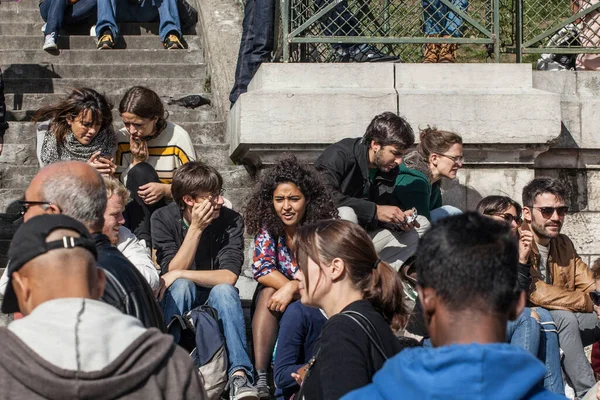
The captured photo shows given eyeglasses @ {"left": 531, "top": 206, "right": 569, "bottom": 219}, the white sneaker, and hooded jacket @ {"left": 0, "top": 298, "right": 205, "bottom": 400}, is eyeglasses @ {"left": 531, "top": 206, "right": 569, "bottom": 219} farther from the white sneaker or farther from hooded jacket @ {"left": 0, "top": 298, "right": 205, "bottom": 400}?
the white sneaker

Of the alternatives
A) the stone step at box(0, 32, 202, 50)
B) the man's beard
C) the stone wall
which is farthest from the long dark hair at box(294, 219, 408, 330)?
the stone step at box(0, 32, 202, 50)

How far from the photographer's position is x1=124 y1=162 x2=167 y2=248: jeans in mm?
6879

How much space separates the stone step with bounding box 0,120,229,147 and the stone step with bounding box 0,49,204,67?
1508mm

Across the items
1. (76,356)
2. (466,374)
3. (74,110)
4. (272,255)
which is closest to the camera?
(466,374)

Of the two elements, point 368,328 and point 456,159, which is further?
point 456,159

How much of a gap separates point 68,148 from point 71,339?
13.6 feet

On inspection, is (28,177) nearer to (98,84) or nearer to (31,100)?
(31,100)

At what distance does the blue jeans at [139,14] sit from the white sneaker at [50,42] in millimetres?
452

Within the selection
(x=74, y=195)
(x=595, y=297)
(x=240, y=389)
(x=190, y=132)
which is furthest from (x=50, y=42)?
(x=74, y=195)

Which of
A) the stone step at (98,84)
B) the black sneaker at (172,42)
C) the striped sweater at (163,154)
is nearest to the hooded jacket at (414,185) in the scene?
the striped sweater at (163,154)

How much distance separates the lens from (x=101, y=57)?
10.2 metres

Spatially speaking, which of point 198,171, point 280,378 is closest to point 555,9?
point 198,171

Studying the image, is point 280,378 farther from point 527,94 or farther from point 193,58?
point 193,58

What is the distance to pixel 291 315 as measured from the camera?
5688mm
